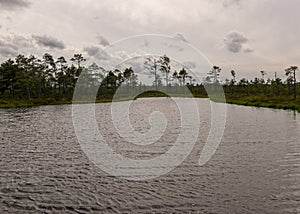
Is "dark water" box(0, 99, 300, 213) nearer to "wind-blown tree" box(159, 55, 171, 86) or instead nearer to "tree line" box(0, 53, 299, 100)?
"tree line" box(0, 53, 299, 100)

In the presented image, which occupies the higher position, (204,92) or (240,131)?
(204,92)

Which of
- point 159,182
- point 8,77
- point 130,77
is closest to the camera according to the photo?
point 159,182

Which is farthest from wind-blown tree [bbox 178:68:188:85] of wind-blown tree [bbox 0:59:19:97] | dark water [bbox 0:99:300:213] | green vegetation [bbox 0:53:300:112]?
dark water [bbox 0:99:300:213]

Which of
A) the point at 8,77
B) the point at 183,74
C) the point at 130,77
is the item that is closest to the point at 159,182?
the point at 8,77

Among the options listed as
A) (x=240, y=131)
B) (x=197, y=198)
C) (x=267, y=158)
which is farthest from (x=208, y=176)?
(x=240, y=131)

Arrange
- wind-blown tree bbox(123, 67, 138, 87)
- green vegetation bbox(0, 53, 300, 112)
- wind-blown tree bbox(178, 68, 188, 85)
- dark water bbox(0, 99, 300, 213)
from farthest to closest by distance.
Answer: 1. wind-blown tree bbox(178, 68, 188, 85)
2. wind-blown tree bbox(123, 67, 138, 87)
3. green vegetation bbox(0, 53, 300, 112)
4. dark water bbox(0, 99, 300, 213)

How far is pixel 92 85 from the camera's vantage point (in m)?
119

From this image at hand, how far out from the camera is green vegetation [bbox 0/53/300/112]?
3519 inches

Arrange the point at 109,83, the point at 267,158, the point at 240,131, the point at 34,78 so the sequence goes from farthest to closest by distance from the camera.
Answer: the point at 109,83, the point at 34,78, the point at 240,131, the point at 267,158

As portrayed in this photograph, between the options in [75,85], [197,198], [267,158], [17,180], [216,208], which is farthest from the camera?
[75,85]

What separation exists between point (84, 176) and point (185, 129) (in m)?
16.7

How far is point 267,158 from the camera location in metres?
18.5

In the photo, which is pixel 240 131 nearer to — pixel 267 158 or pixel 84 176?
pixel 267 158

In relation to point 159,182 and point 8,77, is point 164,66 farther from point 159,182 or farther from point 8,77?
point 159,182
